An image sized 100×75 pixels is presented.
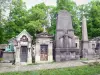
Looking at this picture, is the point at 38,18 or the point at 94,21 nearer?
the point at 38,18

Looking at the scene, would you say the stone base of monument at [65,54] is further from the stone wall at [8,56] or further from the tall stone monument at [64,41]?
the stone wall at [8,56]

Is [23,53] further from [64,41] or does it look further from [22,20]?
[22,20]

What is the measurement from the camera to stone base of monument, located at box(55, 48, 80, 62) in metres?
22.5

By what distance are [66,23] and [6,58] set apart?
824cm

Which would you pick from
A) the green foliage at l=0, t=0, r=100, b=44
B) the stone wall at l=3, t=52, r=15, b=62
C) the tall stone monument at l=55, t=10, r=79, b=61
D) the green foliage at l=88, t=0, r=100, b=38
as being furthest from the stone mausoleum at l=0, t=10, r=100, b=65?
the green foliage at l=88, t=0, r=100, b=38

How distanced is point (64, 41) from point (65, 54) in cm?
149

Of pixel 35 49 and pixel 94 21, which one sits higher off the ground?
pixel 94 21

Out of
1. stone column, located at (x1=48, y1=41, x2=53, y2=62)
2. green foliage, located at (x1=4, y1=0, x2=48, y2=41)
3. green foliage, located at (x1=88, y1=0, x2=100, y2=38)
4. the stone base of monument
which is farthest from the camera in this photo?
green foliage, located at (x1=88, y1=0, x2=100, y2=38)

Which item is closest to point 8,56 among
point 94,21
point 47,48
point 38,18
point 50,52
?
point 47,48

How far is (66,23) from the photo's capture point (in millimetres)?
24172

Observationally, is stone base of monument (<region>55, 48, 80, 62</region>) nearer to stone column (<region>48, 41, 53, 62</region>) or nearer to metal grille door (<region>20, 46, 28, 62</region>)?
stone column (<region>48, 41, 53, 62</region>)

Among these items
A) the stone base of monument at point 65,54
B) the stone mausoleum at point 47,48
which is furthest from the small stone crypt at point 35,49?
the stone base of monument at point 65,54

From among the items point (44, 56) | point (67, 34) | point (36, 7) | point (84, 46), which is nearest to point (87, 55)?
point (84, 46)

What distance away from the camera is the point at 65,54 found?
2272 cm
